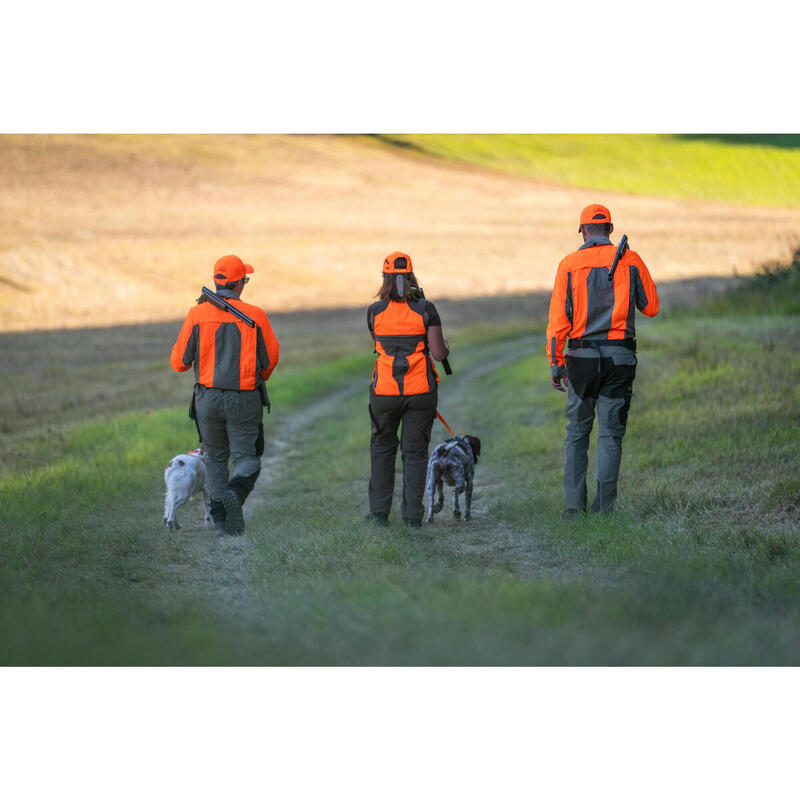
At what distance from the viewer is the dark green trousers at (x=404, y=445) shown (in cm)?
830

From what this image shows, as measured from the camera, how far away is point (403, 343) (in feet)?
26.7

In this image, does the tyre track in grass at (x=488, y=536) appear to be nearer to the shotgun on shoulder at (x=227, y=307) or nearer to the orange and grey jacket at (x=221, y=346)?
the orange and grey jacket at (x=221, y=346)

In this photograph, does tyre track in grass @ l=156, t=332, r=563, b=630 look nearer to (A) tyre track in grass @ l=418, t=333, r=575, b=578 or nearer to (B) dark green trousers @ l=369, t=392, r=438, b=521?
(A) tyre track in grass @ l=418, t=333, r=575, b=578

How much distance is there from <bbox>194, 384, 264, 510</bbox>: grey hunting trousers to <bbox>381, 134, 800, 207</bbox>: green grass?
1703 centimetres

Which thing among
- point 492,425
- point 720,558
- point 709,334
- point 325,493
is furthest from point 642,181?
point 720,558

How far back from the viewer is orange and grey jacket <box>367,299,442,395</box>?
26.6 feet

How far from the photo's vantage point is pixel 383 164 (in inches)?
2270

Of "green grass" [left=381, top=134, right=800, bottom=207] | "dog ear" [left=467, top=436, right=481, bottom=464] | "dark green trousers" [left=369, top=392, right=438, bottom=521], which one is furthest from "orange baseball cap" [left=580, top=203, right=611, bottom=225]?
"green grass" [left=381, top=134, right=800, bottom=207]

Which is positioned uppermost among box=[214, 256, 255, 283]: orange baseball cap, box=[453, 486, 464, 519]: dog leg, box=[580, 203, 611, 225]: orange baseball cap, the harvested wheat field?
the harvested wheat field

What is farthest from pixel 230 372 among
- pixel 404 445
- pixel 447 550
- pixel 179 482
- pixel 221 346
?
pixel 447 550

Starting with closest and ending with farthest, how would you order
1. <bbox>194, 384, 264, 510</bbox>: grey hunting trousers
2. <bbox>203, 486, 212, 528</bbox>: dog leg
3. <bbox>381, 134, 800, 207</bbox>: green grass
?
<bbox>194, 384, 264, 510</bbox>: grey hunting trousers → <bbox>203, 486, 212, 528</bbox>: dog leg → <bbox>381, 134, 800, 207</bbox>: green grass

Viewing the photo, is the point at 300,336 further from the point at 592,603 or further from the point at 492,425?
the point at 592,603

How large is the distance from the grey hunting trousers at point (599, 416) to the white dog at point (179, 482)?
3.41 m

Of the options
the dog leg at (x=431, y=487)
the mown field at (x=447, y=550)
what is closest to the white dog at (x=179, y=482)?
the mown field at (x=447, y=550)
